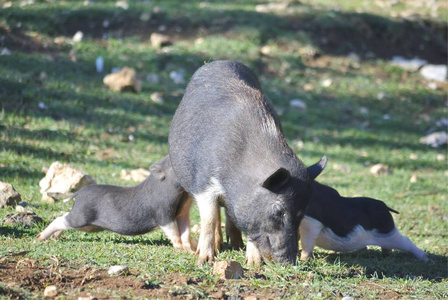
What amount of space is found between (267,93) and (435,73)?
4015mm

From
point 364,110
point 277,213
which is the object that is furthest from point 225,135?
point 364,110

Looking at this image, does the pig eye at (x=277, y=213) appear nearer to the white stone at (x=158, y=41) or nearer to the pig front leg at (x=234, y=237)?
the pig front leg at (x=234, y=237)

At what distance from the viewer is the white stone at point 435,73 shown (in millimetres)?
13727

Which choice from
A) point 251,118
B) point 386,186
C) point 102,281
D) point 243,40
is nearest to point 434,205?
point 386,186

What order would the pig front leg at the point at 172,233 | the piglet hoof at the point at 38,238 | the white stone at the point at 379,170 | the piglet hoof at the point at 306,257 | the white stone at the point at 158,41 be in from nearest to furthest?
the piglet hoof at the point at 38,238 → the piglet hoof at the point at 306,257 → the pig front leg at the point at 172,233 → the white stone at the point at 379,170 → the white stone at the point at 158,41

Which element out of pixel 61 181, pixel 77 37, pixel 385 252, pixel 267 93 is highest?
pixel 77 37

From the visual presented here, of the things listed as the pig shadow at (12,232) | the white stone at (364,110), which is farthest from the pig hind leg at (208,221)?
the white stone at (364,110)

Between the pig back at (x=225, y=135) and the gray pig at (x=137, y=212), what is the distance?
0.35 metres

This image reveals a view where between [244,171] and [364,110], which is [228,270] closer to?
[244,171]

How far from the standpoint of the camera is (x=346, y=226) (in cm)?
610

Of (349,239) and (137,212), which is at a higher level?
(137,212)

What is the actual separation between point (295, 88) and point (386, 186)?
382cm

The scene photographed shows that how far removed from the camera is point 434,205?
841 cm

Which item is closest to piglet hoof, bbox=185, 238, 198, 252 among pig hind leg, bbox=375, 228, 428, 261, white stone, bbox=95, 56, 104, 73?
pig hind leg, bbox=375, 228, 428, 261
